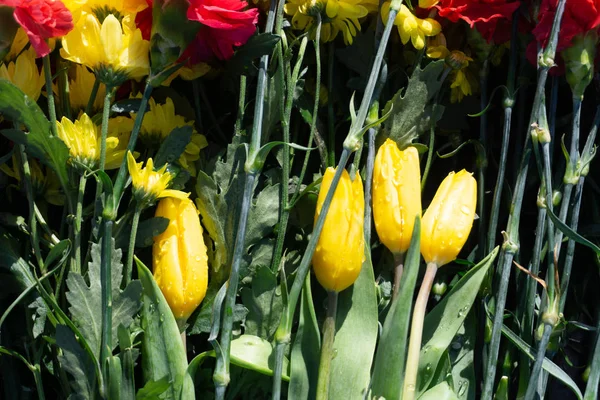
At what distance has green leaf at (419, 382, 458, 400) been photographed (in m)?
0.74

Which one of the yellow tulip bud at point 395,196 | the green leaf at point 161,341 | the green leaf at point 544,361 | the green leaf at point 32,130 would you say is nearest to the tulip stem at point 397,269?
the yellow tulip bud at point 395,196

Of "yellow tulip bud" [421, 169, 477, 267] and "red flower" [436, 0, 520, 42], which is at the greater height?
"red flower" [436, 0, 520, 42]

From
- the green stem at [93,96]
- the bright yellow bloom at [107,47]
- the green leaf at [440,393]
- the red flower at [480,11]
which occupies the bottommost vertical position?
the green leaf at [440,393]

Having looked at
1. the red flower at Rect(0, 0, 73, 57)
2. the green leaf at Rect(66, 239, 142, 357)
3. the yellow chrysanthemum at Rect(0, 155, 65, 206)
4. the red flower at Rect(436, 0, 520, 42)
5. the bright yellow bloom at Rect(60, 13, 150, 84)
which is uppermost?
the red flower at Rect(436, 0, 520, 42)

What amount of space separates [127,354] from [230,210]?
18 centimetres

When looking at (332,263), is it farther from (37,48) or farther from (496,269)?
(37,48)

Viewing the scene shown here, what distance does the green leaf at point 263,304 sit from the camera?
75 cm

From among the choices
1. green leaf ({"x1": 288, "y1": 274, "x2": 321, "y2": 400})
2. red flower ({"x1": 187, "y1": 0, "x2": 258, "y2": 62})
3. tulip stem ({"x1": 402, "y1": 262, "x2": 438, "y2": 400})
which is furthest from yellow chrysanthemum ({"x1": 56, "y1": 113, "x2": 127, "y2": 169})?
tulip stem ({"x1": 402, "y1": 262, "x2": 438, "y2": 400})

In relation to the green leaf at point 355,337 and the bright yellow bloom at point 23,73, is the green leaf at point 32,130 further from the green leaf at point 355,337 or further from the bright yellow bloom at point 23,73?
the green leaf at point 355,337

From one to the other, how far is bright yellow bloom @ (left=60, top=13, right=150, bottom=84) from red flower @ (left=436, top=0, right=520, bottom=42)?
0.31m

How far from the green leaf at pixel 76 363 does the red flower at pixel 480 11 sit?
1.61 ft

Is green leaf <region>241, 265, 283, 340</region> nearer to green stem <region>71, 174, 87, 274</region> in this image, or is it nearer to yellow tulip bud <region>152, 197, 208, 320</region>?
yellow tulip bud <region>152, 197, 208, 320</region>

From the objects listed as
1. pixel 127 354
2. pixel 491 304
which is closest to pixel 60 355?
pixel 127 354

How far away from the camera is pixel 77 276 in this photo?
693 mm
